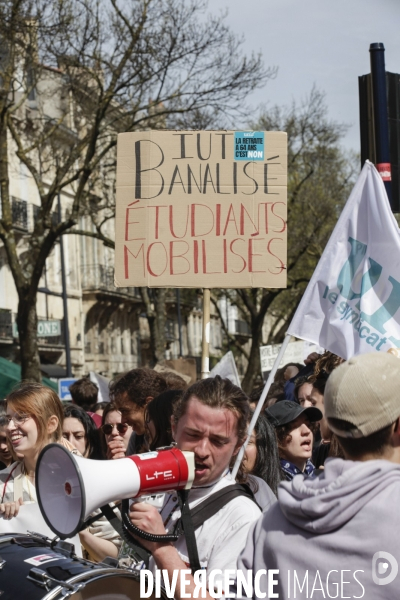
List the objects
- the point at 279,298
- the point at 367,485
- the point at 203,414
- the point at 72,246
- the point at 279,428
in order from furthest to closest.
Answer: the point at 72,246, the point at 279,298, the point at 279,428, the point at 203,414, the point at 367,485

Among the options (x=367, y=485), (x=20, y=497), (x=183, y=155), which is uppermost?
(x=183, y=155)

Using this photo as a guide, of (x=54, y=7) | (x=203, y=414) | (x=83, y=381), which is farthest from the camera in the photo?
(x=54, y=7)

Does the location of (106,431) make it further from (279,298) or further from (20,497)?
(279,298)

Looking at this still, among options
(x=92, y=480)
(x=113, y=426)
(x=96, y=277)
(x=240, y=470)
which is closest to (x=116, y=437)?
(x=113, y=426)

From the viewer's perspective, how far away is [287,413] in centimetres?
451

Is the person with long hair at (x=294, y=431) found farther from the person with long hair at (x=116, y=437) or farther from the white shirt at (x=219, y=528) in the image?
the white shirt at (x=219, y=528)

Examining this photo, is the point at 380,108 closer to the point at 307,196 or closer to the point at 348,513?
the point at 348,513

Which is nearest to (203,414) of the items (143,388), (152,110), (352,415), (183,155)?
(352,415)

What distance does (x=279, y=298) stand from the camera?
35438 mm

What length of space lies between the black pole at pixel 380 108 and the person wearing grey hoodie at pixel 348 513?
3499 millimetres

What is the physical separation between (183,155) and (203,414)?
2387 mm

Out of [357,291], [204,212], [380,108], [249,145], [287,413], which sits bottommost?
[287,413]

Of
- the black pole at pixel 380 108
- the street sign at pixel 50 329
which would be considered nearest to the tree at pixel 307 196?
the street sign at pixel 50 329

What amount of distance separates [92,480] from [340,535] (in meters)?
0.64
